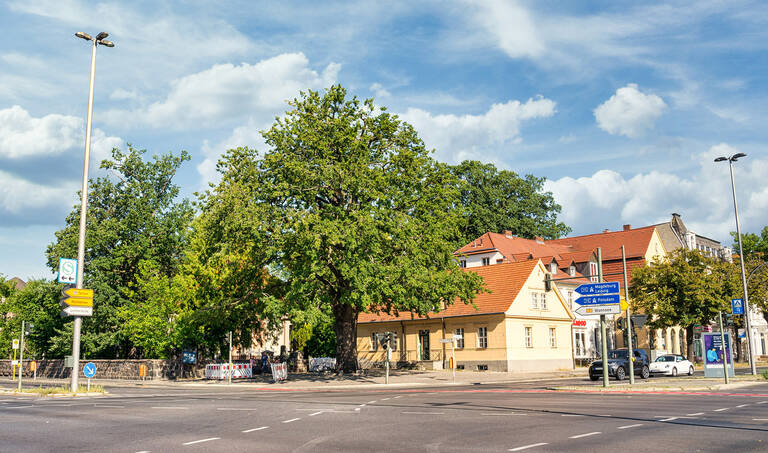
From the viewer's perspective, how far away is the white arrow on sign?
2594 centimetres

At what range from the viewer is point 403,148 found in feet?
121

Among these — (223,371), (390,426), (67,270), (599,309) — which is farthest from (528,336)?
(390,426)

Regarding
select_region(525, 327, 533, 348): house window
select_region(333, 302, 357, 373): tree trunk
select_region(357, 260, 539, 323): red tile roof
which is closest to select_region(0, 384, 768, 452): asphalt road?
select_region(333, 302, 357, 373): tree trunk

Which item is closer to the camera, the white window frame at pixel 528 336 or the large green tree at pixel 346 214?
the large green tree at pixel 346 214

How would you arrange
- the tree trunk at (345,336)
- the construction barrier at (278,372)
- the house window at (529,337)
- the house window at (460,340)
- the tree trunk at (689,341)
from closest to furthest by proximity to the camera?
the construction barrier at (278,372) < the tree trunk at (345,336) < the house window at (529,337) < the house window at (460,340) < the tree trunk at (689,341)

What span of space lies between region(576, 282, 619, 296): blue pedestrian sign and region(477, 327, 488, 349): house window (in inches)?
830

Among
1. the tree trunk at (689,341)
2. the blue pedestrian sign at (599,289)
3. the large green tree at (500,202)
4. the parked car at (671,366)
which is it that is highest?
the large green tree at (500,202)

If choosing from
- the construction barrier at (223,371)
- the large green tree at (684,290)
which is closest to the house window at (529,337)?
the large green tree at (684,290)

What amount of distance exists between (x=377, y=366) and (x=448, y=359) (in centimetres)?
664

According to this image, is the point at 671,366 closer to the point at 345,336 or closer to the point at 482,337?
the point at 482,337

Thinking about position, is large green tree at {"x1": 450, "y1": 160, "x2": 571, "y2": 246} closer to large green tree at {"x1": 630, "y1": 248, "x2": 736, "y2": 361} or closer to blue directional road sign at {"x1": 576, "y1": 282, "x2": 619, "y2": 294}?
large green tree at {"x1": 630, "y1": 248, "x2": 736, "y2": 361}

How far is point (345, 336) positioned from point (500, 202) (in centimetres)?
4660

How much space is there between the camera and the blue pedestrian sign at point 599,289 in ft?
86.1

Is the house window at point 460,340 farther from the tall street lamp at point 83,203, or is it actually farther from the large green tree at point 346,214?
the tall street lamp at point 83,203
